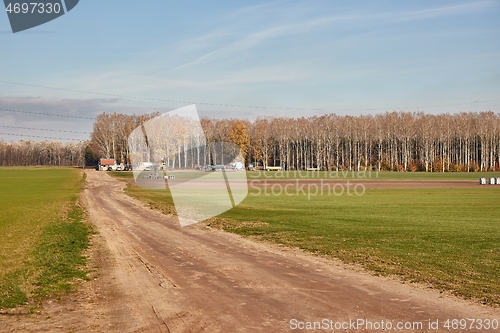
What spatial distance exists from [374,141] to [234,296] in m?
145

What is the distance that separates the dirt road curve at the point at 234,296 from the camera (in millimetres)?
9086

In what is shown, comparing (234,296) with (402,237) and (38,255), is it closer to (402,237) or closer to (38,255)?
(38,255)

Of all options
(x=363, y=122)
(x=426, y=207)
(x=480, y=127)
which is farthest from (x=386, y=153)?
(x=426, y=207)

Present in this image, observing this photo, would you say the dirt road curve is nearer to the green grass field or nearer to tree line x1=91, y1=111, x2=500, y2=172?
the green grass field

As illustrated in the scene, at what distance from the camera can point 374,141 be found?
15062 cm

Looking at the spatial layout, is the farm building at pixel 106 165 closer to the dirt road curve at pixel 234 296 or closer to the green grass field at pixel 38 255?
the green grass field at pixel 38 255

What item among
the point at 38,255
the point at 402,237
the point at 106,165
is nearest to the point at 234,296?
the point at 38,255

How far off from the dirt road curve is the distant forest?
11208 centimetres

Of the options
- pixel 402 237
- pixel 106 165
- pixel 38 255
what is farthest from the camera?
pixel 106 165

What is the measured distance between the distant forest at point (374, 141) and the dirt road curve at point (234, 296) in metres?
112

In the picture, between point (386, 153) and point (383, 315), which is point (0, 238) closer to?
point (383, 315)

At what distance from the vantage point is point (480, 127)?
14012cm

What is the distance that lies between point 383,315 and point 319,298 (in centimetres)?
166

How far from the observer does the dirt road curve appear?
909 centimetres
